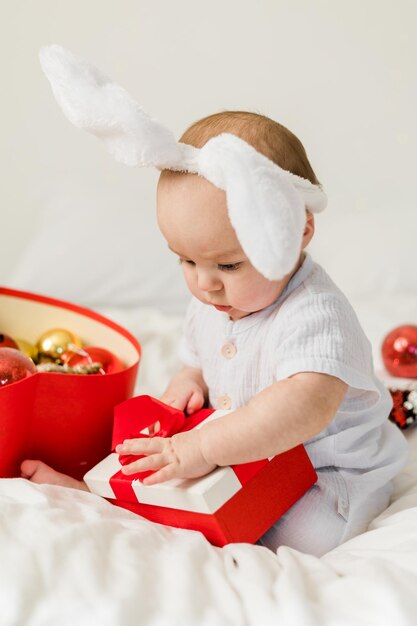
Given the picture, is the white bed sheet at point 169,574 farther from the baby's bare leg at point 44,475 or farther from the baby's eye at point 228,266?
the baby's eye at point 228,266

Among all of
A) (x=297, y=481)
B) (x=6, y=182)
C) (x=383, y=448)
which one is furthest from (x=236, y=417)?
(x=6, y=182)

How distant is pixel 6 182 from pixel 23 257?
0.62ft

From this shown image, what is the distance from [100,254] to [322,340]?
1087 mm

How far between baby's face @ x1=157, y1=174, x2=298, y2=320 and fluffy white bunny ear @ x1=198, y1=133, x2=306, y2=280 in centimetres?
9

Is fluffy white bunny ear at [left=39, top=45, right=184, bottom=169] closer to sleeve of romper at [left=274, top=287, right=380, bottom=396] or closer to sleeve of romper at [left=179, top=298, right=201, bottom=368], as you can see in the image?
sleeve of romper at [left=274, top=287, right=380, bottom=396]

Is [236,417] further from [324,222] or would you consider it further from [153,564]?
[324,222]

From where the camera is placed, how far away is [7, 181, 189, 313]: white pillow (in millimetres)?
2004

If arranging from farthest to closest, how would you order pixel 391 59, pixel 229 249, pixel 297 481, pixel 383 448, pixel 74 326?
pixel 391 59 → pixel 74 326 → pixel 383 448 → pixel 297 481 → pixel 229 249

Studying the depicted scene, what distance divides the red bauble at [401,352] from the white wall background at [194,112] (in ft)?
1.26

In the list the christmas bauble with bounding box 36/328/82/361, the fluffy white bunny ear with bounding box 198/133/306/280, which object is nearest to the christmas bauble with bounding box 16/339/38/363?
the christmas bauble with bounding box 36/328/82/361

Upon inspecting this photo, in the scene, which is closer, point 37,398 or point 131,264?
point 37,398

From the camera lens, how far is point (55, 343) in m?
1.44

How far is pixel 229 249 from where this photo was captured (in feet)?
3.24

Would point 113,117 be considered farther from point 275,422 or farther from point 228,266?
point 275,422
